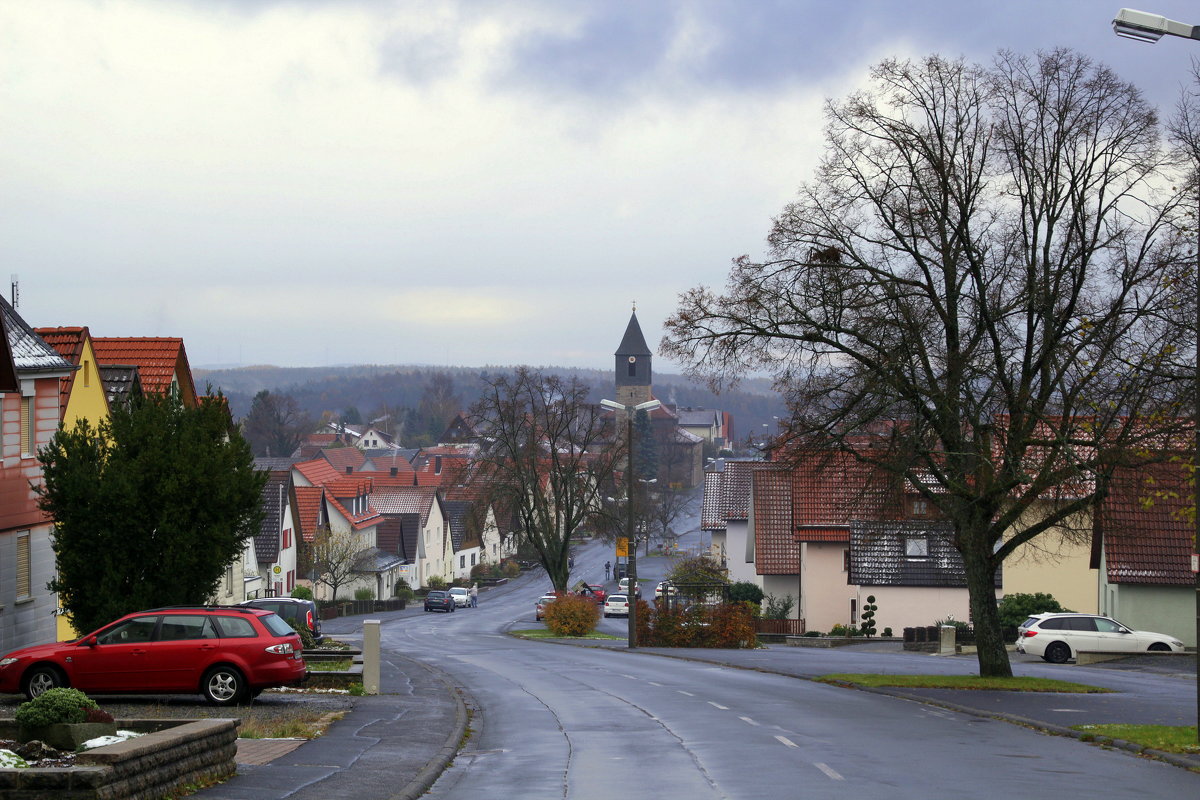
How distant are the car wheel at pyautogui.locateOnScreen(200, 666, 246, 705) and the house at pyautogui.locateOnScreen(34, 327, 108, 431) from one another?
11284 mm

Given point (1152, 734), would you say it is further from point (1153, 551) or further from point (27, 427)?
point (1153, 551)

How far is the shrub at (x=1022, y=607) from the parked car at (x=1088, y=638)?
937 centimetres

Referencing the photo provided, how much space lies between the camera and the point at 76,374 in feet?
102

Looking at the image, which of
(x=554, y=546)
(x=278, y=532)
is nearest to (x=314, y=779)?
(x=278, y=532)

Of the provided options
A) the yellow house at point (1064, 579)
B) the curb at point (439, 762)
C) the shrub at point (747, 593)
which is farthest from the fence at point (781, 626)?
the curb at point (439, 762)

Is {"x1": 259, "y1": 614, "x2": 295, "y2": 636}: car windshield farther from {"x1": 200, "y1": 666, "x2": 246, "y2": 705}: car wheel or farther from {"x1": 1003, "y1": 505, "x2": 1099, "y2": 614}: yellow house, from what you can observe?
{"x1": 1003, "y1": 505, "x2": 1099, "y2": 614}: yellow house

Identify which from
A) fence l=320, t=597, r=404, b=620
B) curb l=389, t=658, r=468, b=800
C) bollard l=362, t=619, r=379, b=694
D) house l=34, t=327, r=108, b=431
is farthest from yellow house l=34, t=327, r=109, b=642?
fence l=320, t=597, r=404, b=620

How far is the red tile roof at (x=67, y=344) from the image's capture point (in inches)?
1189

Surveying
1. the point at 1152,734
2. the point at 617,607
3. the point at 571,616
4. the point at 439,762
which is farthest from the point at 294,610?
the point at 617,607

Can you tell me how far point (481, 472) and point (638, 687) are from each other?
154ft

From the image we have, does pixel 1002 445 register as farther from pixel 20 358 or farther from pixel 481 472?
pixel 481 472

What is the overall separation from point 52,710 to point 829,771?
26.8 ft

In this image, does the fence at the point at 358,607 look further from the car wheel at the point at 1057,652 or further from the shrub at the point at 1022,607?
the car wheel at the point at 1057,652

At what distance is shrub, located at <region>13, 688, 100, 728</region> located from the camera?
39.2ft
